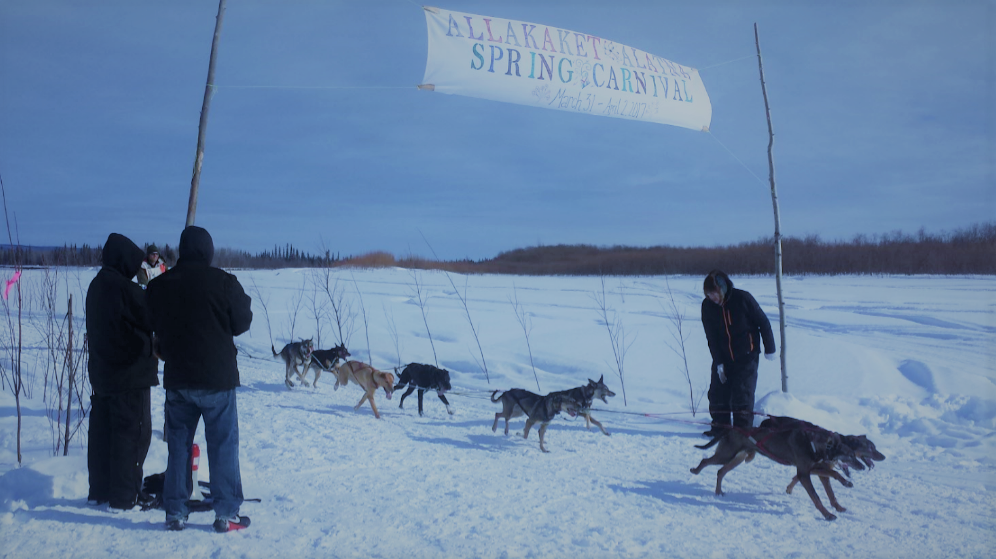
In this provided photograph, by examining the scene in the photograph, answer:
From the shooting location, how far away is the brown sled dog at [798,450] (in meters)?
4.45

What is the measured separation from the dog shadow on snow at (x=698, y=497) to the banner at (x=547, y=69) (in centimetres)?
455

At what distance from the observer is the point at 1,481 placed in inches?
168

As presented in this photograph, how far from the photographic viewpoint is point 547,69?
7332 millimetres

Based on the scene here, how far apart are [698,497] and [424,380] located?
4511 millimetres

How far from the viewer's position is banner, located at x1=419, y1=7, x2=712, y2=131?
22.8 feet

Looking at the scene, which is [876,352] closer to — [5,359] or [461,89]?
[461,89]

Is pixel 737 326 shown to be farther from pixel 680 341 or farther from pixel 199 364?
pixel 680 341

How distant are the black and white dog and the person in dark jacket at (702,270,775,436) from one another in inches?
147

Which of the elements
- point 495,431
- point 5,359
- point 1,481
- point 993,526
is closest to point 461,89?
point 495,431

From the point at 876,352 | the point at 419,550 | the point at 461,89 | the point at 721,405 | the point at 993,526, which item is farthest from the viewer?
the point at 876,352

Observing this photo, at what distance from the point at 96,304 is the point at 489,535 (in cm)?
301

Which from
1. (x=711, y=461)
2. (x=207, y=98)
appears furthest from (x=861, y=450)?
(x=207, y=98)

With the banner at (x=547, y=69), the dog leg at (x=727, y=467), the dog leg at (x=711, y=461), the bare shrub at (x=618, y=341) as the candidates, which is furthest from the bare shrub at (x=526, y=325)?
the dog leg at (x=727, y=467)

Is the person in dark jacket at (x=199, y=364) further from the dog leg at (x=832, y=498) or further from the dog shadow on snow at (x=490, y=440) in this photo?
the dog leg at (x=832, y=498)
